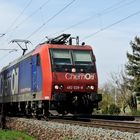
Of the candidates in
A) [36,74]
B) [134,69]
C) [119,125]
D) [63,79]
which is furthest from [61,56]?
[134,69]

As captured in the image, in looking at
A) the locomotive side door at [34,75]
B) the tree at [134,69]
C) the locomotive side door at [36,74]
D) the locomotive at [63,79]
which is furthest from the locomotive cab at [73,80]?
the tree at [134,69]

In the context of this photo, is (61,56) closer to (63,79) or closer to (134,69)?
(63,79)

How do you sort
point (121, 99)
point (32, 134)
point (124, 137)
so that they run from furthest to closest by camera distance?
point (121, 99)
point (32, 134)
point (124, 137)

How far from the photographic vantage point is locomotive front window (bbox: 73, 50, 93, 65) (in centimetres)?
2261

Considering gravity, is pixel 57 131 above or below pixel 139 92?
below

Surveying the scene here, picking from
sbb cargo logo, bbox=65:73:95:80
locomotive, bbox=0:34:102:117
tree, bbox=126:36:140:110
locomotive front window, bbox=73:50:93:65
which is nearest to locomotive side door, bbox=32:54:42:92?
locomotive, bbox=0:34:102:117

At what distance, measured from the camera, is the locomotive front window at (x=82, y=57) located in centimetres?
2261

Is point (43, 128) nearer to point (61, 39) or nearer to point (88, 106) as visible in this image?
point (88, 106)

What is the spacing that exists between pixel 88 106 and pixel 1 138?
7240mm

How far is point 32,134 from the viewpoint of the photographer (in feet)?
55.8

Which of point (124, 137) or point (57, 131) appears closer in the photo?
point (124, 137)

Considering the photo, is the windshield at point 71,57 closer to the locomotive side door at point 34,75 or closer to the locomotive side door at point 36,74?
the locomotive side door at point 36,74

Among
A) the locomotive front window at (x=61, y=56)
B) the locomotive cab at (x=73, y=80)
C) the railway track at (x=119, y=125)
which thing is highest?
Answer: the locomotive front window at (x=61, y=56)

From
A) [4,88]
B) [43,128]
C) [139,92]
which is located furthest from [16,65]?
[139,92]
